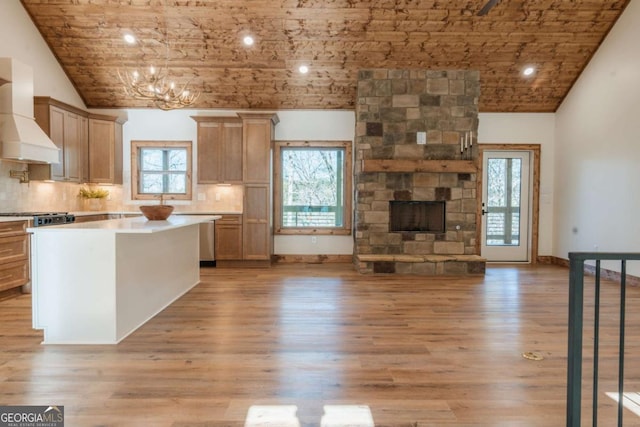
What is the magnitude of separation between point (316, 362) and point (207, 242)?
4258mm

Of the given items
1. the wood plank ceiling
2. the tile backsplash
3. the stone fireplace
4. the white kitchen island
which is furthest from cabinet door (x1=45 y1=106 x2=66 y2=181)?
the stone fireplace

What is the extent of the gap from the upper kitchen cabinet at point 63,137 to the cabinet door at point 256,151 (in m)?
2.57

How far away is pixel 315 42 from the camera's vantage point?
577cm

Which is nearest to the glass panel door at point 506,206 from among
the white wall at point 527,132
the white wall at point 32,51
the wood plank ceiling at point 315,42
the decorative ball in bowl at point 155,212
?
A: the white wall at point 527,132

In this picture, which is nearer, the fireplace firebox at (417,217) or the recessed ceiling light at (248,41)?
the recessed ceiling light at (248,41)

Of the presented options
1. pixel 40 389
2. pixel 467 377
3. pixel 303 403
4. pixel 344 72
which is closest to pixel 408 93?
pixel 344 72

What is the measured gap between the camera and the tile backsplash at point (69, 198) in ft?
16.9

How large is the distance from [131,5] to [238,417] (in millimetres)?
5448

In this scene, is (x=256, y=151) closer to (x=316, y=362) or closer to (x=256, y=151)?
(x=256, y=151)

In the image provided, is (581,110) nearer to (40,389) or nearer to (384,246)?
(384,246)

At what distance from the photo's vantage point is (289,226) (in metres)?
7.23

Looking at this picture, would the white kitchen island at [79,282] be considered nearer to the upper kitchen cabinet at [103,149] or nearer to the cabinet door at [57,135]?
the cabinet door at [57,135]

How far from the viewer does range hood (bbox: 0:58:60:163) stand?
4.59m

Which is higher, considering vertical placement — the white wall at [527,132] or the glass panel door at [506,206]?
the white wall at [527,132]
